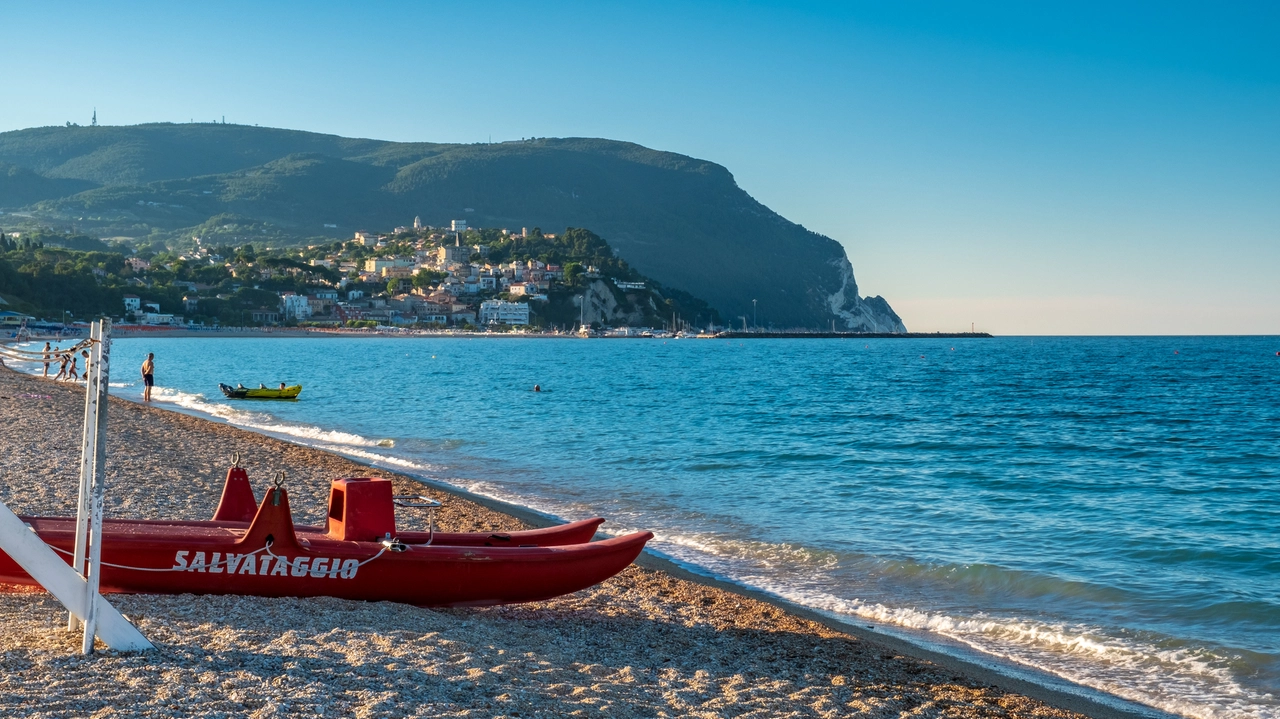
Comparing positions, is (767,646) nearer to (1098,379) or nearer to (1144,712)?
(1144,712)

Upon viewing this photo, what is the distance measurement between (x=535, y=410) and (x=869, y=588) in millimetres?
23434

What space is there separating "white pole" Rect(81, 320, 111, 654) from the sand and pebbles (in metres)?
0.20

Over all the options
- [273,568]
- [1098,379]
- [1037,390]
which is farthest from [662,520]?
[1098,379]

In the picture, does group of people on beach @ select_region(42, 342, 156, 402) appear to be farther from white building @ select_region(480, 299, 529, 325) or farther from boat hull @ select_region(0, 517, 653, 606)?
white building @ select_region(480, 299, 529, 325)

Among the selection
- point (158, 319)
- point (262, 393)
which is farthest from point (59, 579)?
point (158, 319)

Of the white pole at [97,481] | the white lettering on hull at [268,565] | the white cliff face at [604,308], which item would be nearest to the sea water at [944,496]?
the white lettering on hull at [268,565]

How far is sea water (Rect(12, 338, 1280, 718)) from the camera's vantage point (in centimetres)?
875

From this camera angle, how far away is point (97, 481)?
556 centimetres

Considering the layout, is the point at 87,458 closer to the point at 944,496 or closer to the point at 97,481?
the point at 97,481

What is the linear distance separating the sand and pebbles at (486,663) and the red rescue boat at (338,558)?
17 cm

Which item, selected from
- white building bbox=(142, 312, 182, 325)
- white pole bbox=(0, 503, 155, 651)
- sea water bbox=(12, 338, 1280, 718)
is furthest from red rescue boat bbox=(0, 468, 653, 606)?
white building bbox=(142, 312, 182, 325)

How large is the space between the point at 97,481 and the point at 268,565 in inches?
81.0

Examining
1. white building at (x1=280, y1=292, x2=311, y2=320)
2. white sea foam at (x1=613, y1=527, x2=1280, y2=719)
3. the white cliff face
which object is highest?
the white cliff face

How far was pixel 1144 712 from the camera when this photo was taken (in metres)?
6.85
